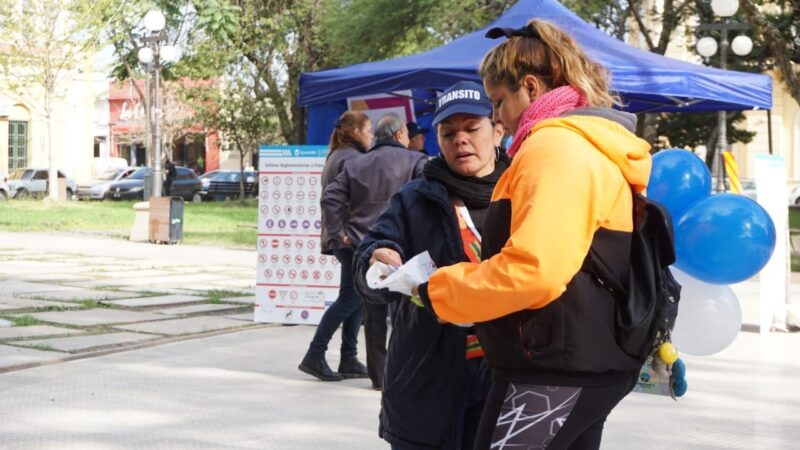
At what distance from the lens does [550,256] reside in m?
2.57

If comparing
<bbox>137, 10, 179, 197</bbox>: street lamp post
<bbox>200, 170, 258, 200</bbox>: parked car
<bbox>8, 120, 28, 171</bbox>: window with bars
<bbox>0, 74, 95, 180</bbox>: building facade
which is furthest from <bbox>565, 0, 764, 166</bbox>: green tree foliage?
<bbox>8, 120, 28, 171</bbox>: window with bars

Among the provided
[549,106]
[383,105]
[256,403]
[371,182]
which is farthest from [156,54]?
[549,106]

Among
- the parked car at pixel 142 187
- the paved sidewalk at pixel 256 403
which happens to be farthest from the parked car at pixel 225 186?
the paved sidewalk at pixel 256 403

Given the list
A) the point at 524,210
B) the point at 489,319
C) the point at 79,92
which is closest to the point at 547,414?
the point at 489,319

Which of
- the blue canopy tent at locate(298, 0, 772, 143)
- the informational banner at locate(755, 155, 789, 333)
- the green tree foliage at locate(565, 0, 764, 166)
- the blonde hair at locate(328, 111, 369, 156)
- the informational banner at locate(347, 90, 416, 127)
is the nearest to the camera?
the blonde hair at locate(328, 111, 369, 156)

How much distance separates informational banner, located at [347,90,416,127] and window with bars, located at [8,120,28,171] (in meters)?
43.4

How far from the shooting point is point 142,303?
1164cm

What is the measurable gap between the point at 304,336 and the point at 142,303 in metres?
2.51

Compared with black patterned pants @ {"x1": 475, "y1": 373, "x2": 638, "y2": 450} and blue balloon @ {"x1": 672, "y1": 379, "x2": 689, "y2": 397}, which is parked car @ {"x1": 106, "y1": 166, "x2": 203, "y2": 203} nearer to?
blue balloon @ {"x1": 672, "y1": 379, "x2": 689, "y2": 397}

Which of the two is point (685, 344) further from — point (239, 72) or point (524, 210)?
point (239, 72)

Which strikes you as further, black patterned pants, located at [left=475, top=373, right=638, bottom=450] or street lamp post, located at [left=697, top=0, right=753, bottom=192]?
street lamp post, located at [left=697, top=0, right=753, bottom=192]

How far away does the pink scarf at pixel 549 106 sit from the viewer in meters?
2.82

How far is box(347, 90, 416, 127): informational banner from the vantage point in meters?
11.2

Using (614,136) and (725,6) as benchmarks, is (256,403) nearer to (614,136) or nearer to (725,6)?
(614,136)
